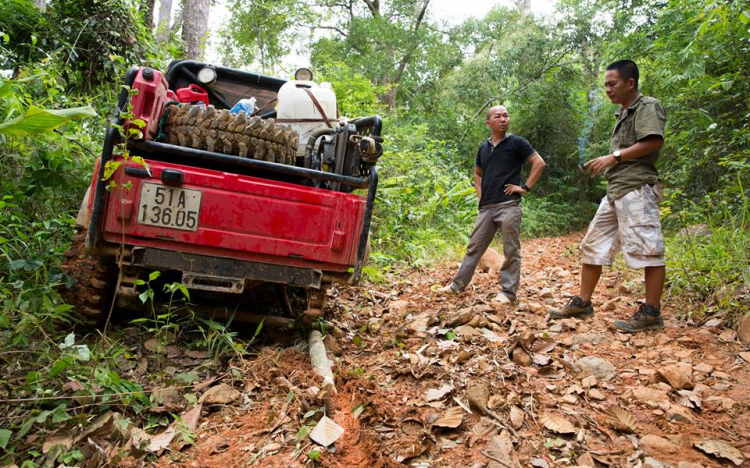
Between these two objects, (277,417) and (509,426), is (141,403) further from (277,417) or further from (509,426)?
(509,426)

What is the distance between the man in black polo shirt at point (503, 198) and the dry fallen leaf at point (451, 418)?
2192mm

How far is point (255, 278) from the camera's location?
2.88 meters

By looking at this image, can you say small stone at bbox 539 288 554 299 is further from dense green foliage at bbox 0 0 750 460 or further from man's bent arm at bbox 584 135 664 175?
man's bent arm at bbox 584 135 664 175

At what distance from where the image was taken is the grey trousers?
4355mm

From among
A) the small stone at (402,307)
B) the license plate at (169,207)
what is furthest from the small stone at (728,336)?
the license plate at (169,207)

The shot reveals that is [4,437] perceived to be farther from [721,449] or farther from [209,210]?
[721,449]

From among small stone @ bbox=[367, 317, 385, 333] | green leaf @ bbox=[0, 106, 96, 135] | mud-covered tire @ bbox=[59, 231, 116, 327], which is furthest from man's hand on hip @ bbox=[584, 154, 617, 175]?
mud-covered tire @ bbox=[59, 231, 116, 327]

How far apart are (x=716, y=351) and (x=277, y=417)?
268cm

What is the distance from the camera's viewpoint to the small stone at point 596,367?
108 inches

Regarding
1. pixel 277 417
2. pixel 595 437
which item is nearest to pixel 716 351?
pixel 595 437

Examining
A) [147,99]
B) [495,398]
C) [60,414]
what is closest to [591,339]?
[495,398]

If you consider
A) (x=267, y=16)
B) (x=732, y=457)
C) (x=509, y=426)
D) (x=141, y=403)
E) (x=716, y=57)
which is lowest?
(x=141, y=403)

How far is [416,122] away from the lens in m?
13.6

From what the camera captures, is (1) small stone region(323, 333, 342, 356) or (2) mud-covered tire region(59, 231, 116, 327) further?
(1) small stone region(323, 333, 342, 356)
